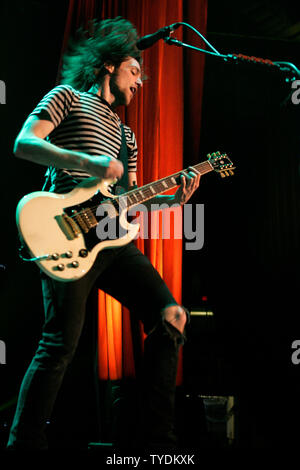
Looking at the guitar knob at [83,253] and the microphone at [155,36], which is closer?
the guitar knob at [83,253]

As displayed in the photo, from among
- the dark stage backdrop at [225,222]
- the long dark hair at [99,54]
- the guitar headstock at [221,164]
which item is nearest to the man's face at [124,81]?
the long dark hair at [99,54]

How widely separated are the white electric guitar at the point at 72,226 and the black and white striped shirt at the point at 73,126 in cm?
10

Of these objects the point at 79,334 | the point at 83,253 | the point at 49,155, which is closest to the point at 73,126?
the point at 49,155

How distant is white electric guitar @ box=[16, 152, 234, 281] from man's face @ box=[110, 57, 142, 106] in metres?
0.52

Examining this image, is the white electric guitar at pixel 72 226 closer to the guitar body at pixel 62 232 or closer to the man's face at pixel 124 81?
the guitar body at pixel 62 232

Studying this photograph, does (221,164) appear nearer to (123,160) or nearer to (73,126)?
(123,160)

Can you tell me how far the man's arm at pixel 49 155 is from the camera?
146cm

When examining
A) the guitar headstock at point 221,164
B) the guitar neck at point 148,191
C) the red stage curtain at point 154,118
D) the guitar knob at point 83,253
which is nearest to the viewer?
the guitar knob at point 83,253

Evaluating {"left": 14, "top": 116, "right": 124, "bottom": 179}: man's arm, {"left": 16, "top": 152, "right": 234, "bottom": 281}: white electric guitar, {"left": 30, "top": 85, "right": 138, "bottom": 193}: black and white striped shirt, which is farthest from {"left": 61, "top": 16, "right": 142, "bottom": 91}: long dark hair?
{"left": 16, "top": 152, "right": 234, "bottom": 281}: white electric guitar

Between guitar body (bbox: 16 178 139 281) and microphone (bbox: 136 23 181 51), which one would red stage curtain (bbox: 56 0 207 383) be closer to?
microphone (bbox: 136 23 181 51)

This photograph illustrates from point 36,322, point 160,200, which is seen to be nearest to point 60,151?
point 160,200

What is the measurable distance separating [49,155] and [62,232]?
319 millimetres

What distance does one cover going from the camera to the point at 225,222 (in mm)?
3574

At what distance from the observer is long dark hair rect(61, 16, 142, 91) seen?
75.9 inches
